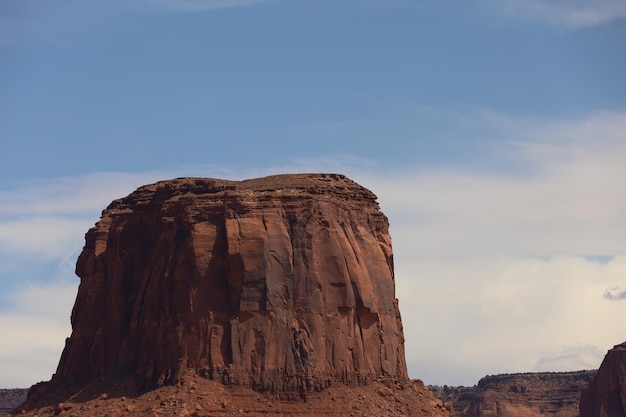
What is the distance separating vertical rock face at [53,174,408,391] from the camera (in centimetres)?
9431

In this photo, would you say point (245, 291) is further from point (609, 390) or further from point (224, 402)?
point (609, 390)

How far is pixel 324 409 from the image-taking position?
92.8 m

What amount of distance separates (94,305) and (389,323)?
18.3 metres

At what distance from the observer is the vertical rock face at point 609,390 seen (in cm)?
16988

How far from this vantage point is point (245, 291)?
94.6 meters

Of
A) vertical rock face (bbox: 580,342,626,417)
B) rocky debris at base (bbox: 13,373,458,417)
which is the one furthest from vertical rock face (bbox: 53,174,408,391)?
vertical rock face (bbox: 580,342,626,417)

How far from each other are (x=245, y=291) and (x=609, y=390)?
8639 cm

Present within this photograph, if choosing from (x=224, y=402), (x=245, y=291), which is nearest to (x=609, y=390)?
(x=245, y=291)

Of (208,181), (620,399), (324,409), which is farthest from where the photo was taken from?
(620,399)

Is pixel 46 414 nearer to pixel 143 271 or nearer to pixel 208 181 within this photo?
pixel 143 271

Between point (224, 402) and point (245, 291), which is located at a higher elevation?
point (245, 291)

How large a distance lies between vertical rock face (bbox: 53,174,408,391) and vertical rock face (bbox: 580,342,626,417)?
7134 centimetres

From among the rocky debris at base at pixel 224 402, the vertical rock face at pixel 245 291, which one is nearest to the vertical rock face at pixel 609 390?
the vertical rock face at pixel 245 291

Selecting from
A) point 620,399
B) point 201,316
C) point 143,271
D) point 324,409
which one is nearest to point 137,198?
point 143,271
